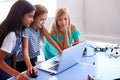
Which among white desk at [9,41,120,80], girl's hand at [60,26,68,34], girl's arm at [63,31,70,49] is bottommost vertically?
white desk at [9,41,120,80]

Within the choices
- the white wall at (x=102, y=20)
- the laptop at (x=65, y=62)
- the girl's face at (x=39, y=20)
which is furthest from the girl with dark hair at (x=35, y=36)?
the white wall at (x=102, y=20)

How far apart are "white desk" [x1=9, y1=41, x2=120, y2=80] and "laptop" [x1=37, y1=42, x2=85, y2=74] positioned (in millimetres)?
36

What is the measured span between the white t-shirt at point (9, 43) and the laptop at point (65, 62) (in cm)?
30

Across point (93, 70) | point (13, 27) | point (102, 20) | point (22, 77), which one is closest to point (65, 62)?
point (93, 70)

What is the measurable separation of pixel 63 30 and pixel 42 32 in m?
0.28

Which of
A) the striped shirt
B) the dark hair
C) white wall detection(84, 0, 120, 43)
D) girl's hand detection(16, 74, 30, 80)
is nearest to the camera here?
girl's hand detection(16, 74, 30, 80)

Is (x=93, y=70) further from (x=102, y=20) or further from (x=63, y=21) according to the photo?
(x=102, y=20)

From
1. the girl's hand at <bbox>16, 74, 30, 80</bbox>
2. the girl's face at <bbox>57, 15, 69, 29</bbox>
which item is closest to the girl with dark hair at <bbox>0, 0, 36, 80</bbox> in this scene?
the girl's hand at <bbox>16, 74, 30, 80</bbox>

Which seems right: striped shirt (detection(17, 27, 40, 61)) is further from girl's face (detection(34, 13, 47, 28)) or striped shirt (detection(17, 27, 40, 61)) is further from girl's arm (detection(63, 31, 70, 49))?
girl's arm (detection(63, 31, 70, 49))

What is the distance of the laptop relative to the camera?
5.31 ft

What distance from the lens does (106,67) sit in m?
1.78

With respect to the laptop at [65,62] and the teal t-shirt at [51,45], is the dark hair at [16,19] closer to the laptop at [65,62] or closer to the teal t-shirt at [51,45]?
the laptop at [65,62]

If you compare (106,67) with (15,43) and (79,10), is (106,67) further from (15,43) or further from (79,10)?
(79,10)

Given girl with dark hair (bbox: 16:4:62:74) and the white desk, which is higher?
girl with dark hair (bbox: 16:4:62:74)
